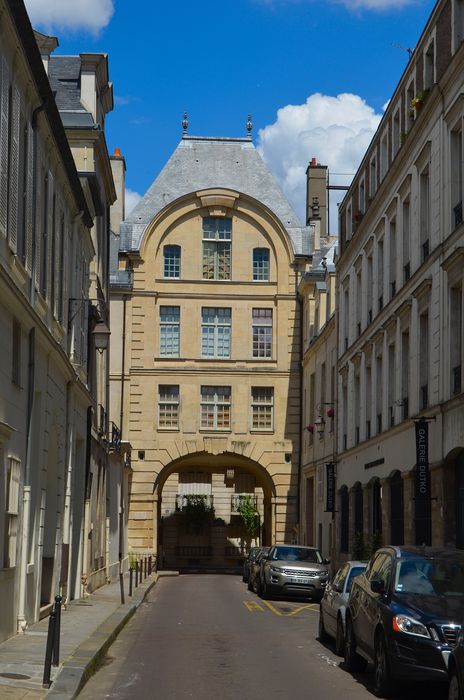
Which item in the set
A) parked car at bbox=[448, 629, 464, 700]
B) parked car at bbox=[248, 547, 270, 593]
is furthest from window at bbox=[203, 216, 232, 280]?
parked car at bbox=[448, 629, 464, 700]

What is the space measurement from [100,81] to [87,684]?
869 inches

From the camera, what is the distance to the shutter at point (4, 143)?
15.2 metres

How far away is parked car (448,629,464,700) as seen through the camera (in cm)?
977

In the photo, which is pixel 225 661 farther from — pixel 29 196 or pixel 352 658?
pixel 29 196

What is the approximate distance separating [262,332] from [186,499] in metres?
11.2

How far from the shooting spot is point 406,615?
12273 mm

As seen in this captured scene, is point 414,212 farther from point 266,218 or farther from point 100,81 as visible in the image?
point 266,218

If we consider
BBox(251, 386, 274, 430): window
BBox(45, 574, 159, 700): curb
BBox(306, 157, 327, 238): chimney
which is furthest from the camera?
BBox(306, 157, 327, 238): chimney

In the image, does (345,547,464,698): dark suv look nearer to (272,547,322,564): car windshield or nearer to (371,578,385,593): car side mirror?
(371,578,385,593): car side mirror

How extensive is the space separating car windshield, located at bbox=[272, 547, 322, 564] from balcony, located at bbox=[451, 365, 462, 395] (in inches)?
326

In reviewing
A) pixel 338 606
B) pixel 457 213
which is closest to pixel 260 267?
pixel 457 213

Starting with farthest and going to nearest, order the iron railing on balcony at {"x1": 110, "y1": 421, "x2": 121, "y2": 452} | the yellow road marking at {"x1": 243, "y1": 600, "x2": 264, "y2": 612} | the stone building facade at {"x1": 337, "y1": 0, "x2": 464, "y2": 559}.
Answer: the iron railing on balcony at {"x1": 110, "y1": 421, "x2": 121, "y2": 452} → the yellow road marking at {"x1": 243, "y1": 600, "x2": 264, "y2": 612} → the stone building facade at {"x1": 337, "y1": 0, "x2": 464, "y2": 559}

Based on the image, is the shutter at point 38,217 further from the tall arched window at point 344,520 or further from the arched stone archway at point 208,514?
the arched stone archway at point 208,514

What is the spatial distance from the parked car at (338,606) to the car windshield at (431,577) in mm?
2447
